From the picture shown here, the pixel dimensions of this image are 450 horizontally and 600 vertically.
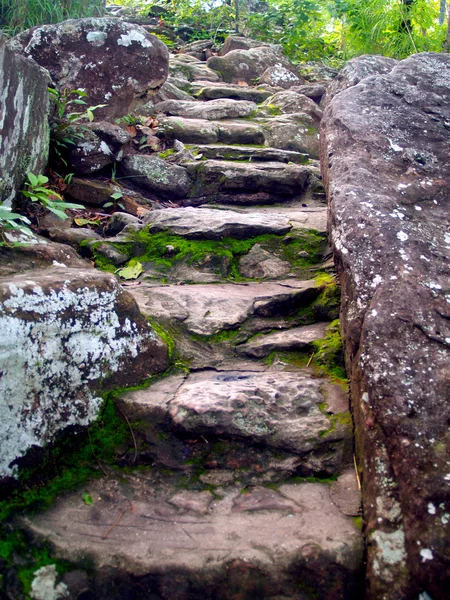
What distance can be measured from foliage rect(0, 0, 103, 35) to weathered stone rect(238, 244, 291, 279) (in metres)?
5.78

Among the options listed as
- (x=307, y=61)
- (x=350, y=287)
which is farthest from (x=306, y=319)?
(x=307, y=61)

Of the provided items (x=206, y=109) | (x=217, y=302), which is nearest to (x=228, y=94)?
(x=206, y=109)

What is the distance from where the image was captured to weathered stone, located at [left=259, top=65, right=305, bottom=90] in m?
8.44

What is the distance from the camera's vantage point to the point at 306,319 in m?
2.71

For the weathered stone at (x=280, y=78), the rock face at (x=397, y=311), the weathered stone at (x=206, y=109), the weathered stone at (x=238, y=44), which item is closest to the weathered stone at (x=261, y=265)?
the rock face at (x=397, y=311)

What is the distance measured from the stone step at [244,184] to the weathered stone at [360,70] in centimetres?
70

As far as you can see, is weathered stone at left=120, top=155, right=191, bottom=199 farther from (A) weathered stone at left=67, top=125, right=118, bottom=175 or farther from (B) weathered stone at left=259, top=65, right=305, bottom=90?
(B) weathered stone at left=259, top=65, right=305, bottom=90

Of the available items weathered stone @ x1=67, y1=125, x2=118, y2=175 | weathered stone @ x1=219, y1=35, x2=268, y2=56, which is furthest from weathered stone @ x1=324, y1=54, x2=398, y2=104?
weathered stone @ x1=219, y1=35, x2=268, y2=56

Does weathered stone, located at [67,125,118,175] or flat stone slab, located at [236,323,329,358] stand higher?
weathered stone, located at [67,125,118,175]

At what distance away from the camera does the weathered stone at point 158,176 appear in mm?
4320

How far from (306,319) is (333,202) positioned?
60 cm

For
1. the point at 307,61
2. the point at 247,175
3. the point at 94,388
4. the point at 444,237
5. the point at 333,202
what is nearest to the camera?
the point at 94,388

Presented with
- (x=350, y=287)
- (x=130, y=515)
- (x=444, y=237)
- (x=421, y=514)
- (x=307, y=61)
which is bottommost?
(x=130, y=515)

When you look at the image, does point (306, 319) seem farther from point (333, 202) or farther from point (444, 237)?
point (444, 237)
